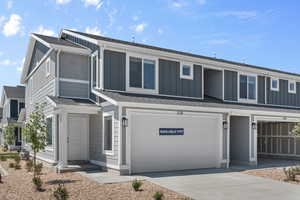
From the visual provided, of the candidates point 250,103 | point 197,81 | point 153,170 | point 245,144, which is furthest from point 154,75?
point 250,103

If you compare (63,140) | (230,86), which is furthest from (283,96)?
(63,140)

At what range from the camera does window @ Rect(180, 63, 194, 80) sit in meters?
15.5

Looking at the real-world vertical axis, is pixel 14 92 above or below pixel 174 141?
above

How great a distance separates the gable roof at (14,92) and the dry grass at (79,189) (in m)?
23.1

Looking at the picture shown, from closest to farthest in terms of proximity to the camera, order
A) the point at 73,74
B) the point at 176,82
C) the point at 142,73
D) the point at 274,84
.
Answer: the point at 142,73, the point at 73,74, the point at 176,82, the point at 274,84

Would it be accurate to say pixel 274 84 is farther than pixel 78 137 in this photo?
Yes

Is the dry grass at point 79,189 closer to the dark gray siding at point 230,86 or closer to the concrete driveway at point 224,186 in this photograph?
the concrete driveway at point 224,186

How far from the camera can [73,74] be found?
47.6 feet

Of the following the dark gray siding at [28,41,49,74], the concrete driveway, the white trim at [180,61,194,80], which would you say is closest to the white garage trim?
the concrete driveway

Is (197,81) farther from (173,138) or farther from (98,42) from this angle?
(98,42)

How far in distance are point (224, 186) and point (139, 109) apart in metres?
4.47

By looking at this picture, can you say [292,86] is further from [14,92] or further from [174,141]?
[14,92]

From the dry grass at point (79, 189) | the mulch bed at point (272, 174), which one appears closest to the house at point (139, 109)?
the mulch bed at point (272, 174)

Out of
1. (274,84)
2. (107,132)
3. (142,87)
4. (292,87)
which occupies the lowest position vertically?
(107,132)
